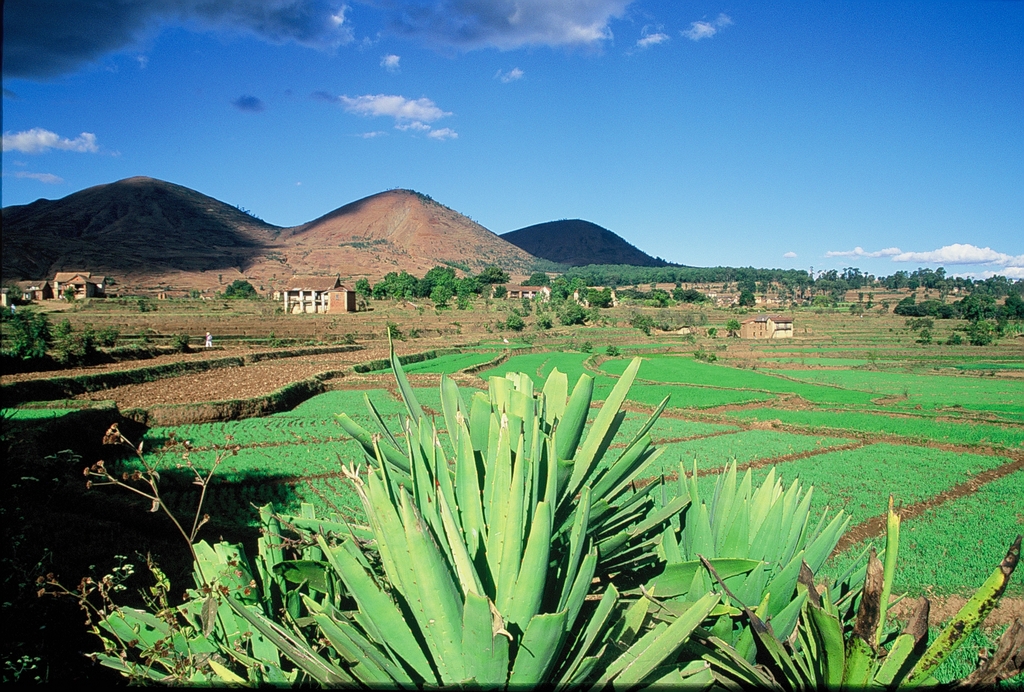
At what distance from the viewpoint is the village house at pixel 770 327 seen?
62094 mm

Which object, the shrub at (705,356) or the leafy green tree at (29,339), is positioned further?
the shrub at (705,356)

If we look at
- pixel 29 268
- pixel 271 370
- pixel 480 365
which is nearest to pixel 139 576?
pixel 271 370

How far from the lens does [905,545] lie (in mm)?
10398

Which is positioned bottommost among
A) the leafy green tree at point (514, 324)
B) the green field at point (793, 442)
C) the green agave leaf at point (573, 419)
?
the green field at point (793, 442)

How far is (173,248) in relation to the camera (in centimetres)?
13775

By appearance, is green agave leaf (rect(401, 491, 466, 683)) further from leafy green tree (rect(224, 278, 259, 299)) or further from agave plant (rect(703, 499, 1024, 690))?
leafy green tree (rect(224, 278, 259, 299))

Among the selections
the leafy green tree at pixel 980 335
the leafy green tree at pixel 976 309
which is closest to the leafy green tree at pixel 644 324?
the leafy green tree at pixel 980 335

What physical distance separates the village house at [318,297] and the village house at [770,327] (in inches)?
1784

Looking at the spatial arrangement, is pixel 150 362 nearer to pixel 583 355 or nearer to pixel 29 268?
pixel 583 355

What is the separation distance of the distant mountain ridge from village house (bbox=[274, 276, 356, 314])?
29086 millimetres

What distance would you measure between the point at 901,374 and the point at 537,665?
42.9 metres

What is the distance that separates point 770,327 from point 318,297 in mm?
51149

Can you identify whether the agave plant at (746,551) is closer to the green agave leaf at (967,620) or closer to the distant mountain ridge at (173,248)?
the green agave leaf at (967,620)

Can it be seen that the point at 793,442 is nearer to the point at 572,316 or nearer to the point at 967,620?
the point at 967,620
